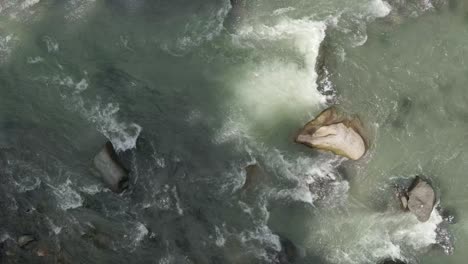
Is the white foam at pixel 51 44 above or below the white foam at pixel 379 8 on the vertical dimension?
below

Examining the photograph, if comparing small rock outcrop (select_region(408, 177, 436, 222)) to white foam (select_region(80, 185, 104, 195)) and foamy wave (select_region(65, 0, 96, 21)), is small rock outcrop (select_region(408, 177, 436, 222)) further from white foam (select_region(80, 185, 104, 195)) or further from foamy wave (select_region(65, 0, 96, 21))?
foamy wave (select_region(65, 0, 96, 21))

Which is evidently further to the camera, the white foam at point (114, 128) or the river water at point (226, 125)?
the white foam at point (114, 128)

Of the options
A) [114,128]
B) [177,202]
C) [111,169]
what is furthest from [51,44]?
[177,202]

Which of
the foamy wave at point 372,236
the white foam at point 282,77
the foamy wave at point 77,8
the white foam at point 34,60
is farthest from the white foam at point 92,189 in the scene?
the foamy wave at point 372,236

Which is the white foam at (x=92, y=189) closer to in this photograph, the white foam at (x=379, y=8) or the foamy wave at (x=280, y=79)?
the foamy wave at (x=280, y=79)

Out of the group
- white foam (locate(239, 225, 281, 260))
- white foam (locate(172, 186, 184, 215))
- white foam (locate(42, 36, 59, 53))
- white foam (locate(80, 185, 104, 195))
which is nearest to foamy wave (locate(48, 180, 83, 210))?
white foam (locate(80, 185, 104, 195))

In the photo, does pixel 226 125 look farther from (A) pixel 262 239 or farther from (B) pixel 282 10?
(B) pixel 282 10
